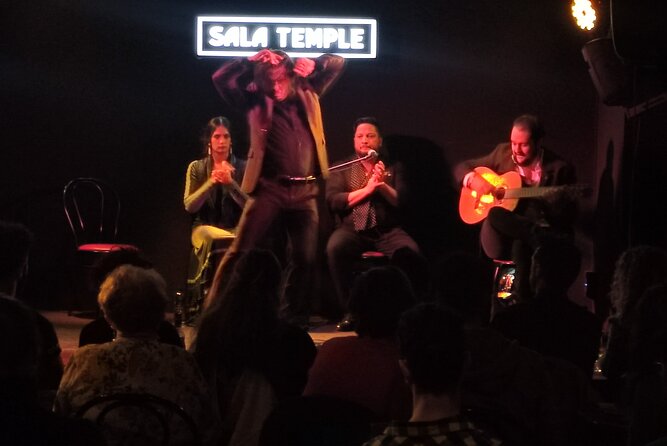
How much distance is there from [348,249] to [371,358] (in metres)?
3.82

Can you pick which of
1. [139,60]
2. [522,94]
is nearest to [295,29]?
[139,60]

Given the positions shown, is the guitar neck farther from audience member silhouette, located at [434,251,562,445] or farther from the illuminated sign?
audience member silhouette, located at [434,251,562,445]

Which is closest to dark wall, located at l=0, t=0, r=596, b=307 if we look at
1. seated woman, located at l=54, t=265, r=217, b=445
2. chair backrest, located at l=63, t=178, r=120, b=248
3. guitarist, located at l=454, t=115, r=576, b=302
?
chair backrest, located at l=63, t=178, r=120, b=248

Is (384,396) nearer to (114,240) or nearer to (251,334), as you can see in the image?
(251,334)

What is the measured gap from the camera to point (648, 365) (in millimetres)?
3246

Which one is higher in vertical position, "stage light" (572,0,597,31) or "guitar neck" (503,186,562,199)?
"stage light" (572,0,597,31)

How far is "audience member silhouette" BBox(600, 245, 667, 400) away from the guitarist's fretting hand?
2.88 meters

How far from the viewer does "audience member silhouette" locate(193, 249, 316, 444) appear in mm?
3174

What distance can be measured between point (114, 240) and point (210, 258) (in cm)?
119

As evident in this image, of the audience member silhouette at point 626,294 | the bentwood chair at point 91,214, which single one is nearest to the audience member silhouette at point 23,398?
the audience member silhouette at point 626,294

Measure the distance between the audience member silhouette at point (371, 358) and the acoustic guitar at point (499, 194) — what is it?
352 cm

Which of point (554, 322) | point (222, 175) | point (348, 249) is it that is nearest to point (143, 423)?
point (554, 322)

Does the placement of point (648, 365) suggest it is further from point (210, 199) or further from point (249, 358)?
point (210, 199)

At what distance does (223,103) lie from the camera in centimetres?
741
